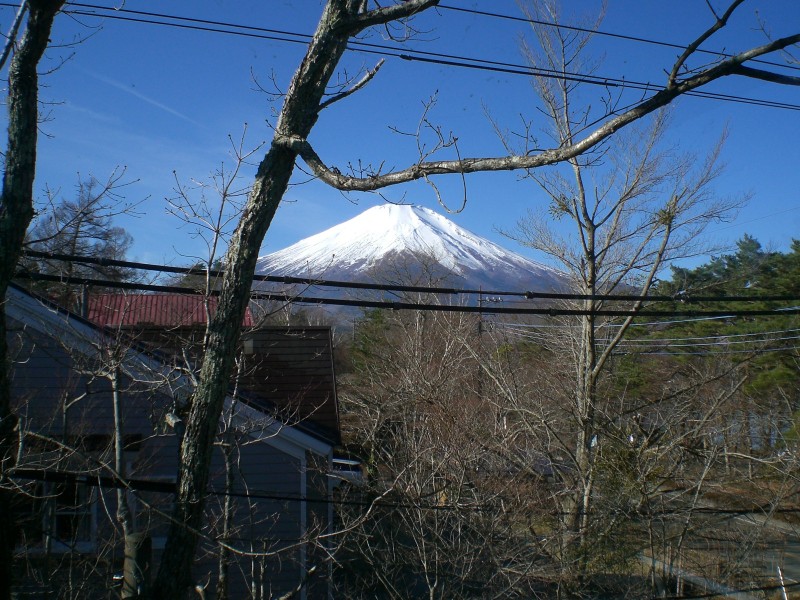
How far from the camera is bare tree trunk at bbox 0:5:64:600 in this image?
470 cm

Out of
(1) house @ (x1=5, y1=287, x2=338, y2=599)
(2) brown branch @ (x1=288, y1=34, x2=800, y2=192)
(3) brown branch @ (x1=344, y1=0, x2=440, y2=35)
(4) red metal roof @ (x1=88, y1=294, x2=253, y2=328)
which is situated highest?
(3) brown branch @ (x1=344, y1=0, x2=440, y2=35)

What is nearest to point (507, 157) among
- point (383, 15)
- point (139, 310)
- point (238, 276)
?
point (383, 15)

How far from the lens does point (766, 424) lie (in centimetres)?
1579

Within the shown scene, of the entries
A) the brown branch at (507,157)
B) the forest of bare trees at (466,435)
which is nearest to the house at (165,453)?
the forest of bare trees at (466,435)

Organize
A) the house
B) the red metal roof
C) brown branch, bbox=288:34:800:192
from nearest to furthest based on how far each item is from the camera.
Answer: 1. brown branch, bbox=288:34:800:192
2. the red metal roof
3. the house

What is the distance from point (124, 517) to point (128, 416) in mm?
4525

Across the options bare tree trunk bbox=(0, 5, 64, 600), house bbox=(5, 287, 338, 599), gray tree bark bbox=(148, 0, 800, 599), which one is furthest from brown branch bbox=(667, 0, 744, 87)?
house bbox=(5, 287, 338, 599)

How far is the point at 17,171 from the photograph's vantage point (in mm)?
4781

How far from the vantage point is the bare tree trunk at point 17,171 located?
15.4 ft

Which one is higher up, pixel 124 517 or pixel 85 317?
pixel 85 317

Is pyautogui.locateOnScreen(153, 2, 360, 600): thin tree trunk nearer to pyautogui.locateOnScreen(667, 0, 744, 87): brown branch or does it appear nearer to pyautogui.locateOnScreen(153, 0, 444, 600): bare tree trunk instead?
pyautogui.locateOnScreen(153, 0, 444, 600): bare tree trunk

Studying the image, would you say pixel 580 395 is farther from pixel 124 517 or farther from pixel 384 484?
pixel 124 517

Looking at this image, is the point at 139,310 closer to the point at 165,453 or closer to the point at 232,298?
the point at 165,453

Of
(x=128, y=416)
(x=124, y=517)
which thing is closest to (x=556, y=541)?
(x=128, y=416)
